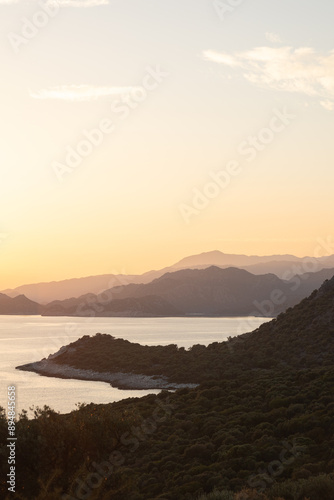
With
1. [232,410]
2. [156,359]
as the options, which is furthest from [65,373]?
[232,410]

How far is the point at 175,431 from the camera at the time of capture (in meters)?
40.8

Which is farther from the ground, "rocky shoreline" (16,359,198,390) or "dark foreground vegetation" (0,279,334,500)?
"dark foreground vegetation" (0,279,334,500)

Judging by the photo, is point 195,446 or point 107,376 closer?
point 195,446

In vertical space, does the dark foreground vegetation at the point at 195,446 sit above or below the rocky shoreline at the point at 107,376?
above

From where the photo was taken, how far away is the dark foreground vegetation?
70.8 ft

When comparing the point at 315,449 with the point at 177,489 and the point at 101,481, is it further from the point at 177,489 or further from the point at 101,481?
the point at 101,481

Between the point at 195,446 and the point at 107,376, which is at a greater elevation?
the point at 195,446

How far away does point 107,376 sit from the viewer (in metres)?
102

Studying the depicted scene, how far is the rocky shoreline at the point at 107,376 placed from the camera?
3497 inches

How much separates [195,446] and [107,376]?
2704 inches

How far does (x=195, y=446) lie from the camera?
35.0m

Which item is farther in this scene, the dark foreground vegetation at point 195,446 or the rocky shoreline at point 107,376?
the rocky shoreline at point 107,376

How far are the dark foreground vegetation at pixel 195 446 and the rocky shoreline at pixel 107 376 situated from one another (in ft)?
98.2

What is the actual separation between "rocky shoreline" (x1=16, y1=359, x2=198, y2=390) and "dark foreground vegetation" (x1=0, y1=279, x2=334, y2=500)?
98.2 ft
